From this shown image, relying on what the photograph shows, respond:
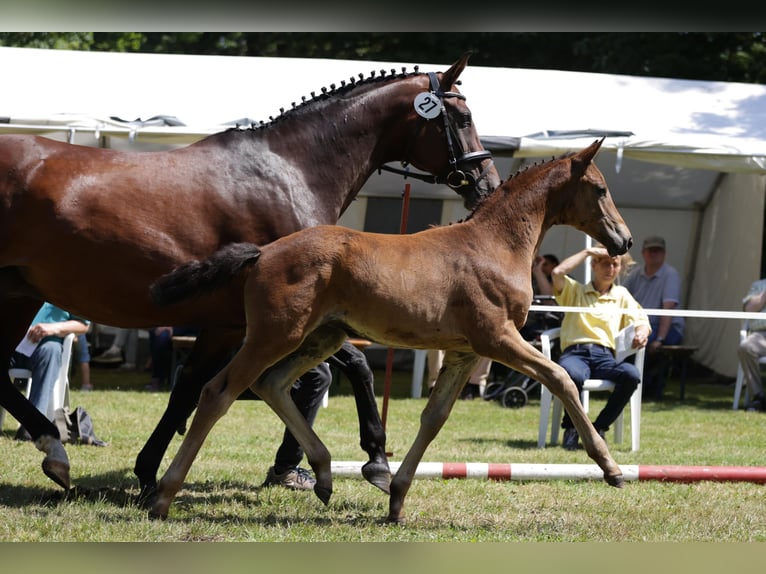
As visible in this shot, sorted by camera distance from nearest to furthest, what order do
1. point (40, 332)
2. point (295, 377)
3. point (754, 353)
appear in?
point (295, 377)
point (40, 332)
point (754, 353)

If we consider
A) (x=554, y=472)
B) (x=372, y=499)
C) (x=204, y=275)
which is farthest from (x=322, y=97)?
(x=554, y=472)

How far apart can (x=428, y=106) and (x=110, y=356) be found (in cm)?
976

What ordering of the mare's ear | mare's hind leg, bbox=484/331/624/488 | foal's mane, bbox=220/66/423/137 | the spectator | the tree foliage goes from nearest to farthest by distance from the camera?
1. mare's hind leg, bbox=484/331/624/488
2. foal's mane, bbox=220/66/423/137
3. the mare's ear
4. the spectator
5. the tree foliage

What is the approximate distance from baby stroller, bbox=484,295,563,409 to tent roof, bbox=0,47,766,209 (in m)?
1.89

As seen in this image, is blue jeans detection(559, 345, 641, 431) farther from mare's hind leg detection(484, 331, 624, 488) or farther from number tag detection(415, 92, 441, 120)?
mare's hind leg detection(484, 331, 624, 488)

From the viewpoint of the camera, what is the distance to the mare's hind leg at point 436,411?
4.35 meters

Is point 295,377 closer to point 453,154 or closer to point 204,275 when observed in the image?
point 204,275

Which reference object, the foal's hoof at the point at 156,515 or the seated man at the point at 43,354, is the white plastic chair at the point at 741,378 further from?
the foal's hoof at the point at 156,515

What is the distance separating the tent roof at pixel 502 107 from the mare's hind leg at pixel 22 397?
5253 mm

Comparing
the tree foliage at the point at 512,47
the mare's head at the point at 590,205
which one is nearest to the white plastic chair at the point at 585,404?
the mare's head at the point at 590,205

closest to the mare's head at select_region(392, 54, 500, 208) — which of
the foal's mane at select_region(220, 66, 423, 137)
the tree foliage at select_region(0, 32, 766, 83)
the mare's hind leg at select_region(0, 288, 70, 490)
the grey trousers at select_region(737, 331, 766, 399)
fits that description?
the foal's mane at select_region(220, 66, 423, 137)

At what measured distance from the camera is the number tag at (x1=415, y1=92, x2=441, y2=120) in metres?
4.82

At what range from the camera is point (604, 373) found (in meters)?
7.68

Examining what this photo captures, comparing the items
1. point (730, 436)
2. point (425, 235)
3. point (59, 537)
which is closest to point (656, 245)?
point (730, 436)
